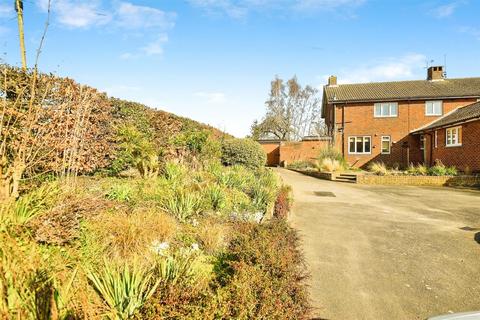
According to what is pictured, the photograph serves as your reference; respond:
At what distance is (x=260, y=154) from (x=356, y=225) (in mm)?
7651

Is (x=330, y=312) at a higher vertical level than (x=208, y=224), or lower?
lower

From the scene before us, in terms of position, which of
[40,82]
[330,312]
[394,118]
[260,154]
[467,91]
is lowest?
[330,312]

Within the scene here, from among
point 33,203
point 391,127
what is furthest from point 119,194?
point 391,127

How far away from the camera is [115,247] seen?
3811mm

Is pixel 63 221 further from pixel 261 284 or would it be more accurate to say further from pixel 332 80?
pixel 332 80

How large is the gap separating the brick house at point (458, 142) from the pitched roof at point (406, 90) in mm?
4907

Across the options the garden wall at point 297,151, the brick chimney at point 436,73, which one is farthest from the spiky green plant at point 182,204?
the brick chimney at point 436,73

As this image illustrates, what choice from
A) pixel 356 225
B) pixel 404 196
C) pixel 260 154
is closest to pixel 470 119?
pixel 404 196

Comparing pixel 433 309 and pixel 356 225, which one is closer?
pixel 433 309

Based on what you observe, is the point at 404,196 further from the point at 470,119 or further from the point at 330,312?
the point at 330,312

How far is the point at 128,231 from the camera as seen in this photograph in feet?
13.2

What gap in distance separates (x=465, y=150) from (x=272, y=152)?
1874cm

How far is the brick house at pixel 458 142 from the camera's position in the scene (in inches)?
693

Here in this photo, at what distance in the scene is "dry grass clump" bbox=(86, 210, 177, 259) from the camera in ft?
12.6
